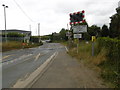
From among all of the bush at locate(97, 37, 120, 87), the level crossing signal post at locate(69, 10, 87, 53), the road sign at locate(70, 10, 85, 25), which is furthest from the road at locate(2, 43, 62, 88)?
the road sign at locate(70, 10, 85, 25)

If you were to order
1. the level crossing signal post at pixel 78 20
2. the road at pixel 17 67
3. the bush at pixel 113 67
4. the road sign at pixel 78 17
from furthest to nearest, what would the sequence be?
1. the road sign at pixel 78 17
2. the level crossing signal post at pixel 78 20
3. the road at pixel 17 67
4. the bush at pixel 113 67

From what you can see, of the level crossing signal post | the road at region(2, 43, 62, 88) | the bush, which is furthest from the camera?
the level crossing signal post

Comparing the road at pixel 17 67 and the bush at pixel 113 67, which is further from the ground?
the bush at pixel 113 67

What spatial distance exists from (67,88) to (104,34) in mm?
56348

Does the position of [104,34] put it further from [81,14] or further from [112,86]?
[112,86]

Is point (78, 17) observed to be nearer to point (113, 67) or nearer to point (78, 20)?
point (78, 20)

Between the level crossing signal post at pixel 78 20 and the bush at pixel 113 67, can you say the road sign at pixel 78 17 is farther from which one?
the bush at pixel 113 67

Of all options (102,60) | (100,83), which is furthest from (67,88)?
(102,60)

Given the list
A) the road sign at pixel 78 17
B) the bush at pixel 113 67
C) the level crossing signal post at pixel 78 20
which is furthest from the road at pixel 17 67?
the road sign at pixel 78 17

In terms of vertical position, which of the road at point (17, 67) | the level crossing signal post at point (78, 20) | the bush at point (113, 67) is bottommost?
the road at point (17, 67)

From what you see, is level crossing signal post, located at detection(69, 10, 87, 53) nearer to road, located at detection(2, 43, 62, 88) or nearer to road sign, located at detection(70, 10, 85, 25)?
road sign, located at detection(70, 10, 85, 25)

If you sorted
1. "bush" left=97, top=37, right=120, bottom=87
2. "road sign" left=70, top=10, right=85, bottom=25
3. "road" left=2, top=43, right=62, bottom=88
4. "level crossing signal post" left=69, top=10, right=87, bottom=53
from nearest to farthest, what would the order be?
"bush" left=97, top=37, right=120, bottom=87 → "road" left=2, top=43, right=62, bottom=88 → "level crossing signal post" left=69, top=10, right=87, bottom=53 → "road sign" left=70, top=10, right=85, bottom=25

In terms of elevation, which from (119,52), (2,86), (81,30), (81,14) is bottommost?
(2,86)

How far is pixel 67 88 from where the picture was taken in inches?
206
